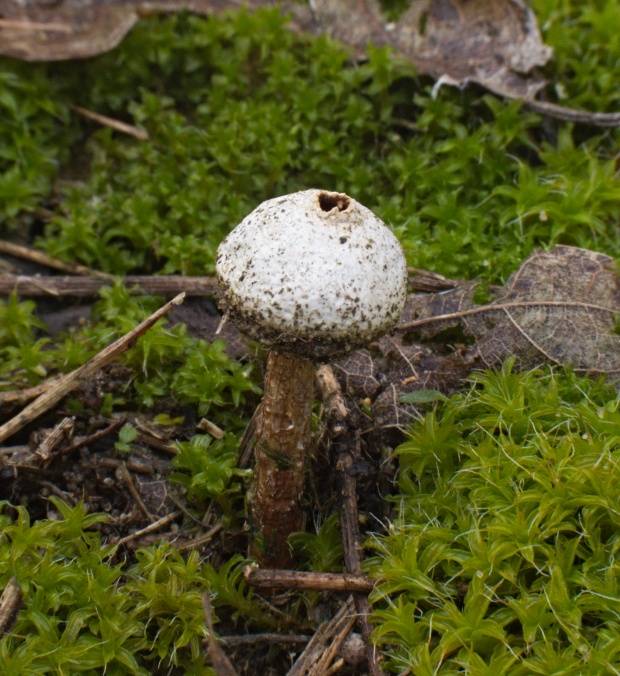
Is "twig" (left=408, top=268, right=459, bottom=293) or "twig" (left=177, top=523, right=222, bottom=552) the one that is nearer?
"twig" (left=177, top=523, right=222, bottom=552)

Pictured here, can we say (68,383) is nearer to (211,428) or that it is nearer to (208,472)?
(211,428)

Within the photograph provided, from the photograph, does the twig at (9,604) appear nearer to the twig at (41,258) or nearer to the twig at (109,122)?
the twig at (41,258)

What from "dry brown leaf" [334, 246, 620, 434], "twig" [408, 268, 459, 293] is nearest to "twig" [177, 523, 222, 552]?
"dry brown leaf" [334, 246, 620, 434]

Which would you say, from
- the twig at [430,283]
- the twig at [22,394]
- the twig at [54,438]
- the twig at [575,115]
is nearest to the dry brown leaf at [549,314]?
the twig at [430,283]

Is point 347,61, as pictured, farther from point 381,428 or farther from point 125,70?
point 381,428

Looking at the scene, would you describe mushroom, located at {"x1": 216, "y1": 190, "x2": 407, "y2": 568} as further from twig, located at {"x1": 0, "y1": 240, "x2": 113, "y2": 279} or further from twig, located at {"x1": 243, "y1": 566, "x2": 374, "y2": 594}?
twig, located at {"x1": 0, "y1": 240, "x2": 113, "y2": 279}

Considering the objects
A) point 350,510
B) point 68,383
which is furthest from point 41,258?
point 350,510

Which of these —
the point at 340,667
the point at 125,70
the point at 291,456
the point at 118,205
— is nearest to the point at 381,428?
the point at 291,456

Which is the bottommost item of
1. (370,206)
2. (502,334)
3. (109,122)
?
(502,334)
